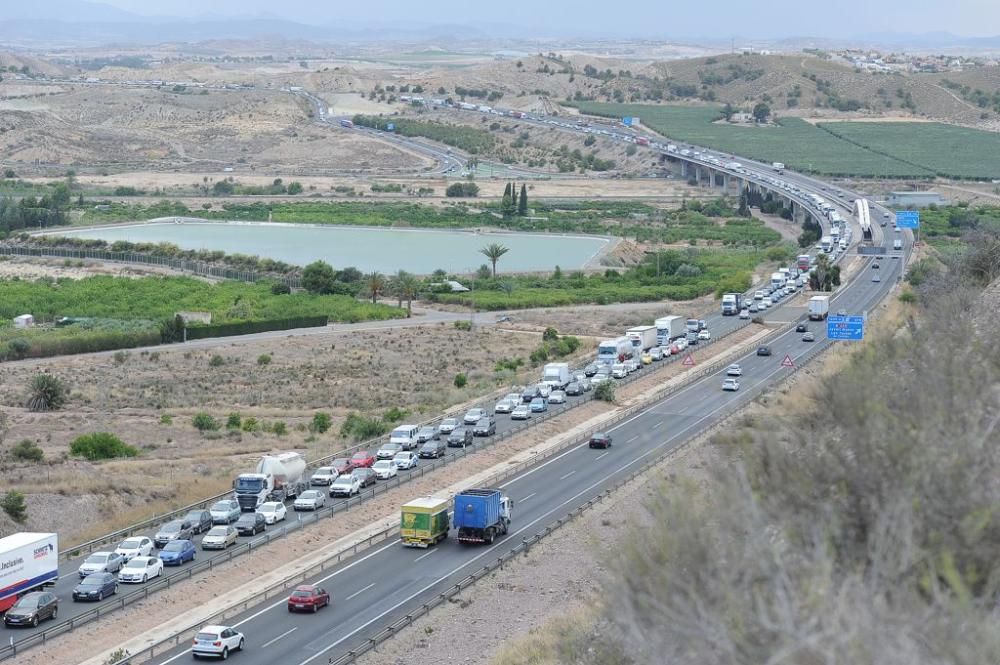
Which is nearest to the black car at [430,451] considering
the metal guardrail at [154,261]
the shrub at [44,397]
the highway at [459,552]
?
the highway at [459,552]

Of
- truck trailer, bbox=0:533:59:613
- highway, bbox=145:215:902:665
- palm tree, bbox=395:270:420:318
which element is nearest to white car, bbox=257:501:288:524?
highway, bbox=145:215:902:665

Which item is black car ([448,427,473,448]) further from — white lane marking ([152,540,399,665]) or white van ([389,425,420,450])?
white lane marking ([152,540,399,665])

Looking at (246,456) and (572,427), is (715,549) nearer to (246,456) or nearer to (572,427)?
(246,456)

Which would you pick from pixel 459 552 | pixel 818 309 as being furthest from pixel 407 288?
pixel 459 552

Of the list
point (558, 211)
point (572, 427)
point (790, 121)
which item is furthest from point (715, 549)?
point (790, 121)

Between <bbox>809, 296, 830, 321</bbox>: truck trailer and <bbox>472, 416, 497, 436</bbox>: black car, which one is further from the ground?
<bbox>472, 416, 497, 436</bbox>: black car

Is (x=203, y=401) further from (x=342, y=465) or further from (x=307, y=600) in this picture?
(x=307, y=600)

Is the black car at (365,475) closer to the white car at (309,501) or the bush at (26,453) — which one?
the white car at (309,501)
